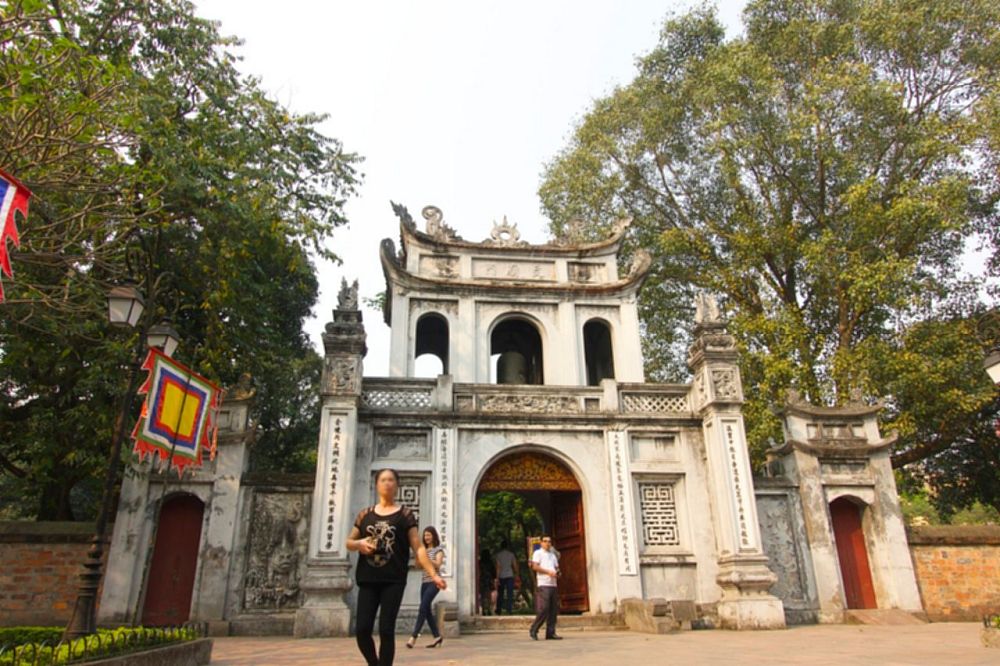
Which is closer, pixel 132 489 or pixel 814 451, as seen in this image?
pixel 132 489

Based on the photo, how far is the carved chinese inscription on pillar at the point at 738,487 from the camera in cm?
1144

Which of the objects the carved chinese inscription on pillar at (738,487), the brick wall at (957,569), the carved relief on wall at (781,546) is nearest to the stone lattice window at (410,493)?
the carved chinese inscription on pillar at (738,487)

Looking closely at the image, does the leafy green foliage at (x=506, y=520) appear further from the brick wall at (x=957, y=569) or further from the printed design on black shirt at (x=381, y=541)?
the printed design on black shirt at (x=381, y=541)

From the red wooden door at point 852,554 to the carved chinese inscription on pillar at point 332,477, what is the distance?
9164 mm

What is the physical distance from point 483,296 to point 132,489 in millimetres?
7517

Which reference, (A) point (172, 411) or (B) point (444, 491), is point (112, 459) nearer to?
(A) point (172, 411)

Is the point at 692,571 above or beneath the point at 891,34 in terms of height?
beneath

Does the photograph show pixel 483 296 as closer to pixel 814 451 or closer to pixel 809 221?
pixel 814 451

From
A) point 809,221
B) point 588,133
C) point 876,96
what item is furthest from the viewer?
point 588,133

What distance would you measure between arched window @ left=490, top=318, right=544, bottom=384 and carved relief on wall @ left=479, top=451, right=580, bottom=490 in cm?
283

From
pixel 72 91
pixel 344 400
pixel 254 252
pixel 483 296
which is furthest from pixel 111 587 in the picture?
pixel 483 296

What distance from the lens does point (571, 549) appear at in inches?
491

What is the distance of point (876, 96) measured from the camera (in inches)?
629

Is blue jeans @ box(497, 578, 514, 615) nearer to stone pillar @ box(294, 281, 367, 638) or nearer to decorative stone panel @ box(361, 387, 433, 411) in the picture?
stone pillar @ box(294, 281, 367, 638)
